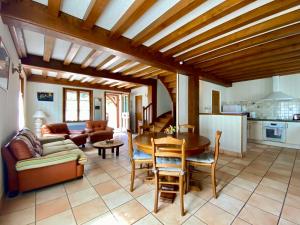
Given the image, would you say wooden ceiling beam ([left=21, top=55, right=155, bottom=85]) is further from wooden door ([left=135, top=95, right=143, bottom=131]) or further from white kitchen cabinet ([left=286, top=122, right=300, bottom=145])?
white kitchen cabinet ([left=286, top=122, right=300, bottom=145])

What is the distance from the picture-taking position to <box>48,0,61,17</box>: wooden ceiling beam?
1.71m

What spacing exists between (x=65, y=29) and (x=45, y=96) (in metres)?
4.92

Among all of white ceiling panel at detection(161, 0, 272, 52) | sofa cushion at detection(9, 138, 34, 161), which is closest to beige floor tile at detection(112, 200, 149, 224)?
sofa cushion at detection(9, 138, 34, 161)

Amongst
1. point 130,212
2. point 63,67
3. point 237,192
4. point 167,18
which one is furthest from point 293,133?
point 63,67

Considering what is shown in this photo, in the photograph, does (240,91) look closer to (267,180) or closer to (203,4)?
(267,180)

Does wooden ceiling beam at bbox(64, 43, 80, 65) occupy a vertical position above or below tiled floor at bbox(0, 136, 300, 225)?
above

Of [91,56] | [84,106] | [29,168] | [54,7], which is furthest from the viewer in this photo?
[84,106]

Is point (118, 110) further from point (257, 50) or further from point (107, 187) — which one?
point (257, 50)

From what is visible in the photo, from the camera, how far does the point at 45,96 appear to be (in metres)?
5.82

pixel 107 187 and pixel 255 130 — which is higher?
pixel 255 130

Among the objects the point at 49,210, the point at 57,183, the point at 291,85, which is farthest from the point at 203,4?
the point at 291,85

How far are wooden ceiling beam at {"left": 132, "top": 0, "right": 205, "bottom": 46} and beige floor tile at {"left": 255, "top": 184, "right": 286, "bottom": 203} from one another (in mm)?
2758

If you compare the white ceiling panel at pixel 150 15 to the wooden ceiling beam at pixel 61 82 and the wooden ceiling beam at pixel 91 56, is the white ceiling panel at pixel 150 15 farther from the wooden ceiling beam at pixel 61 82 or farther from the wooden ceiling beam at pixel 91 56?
the wooden ceiling beam at pixel 61 82

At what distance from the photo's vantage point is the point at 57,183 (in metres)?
2.42
